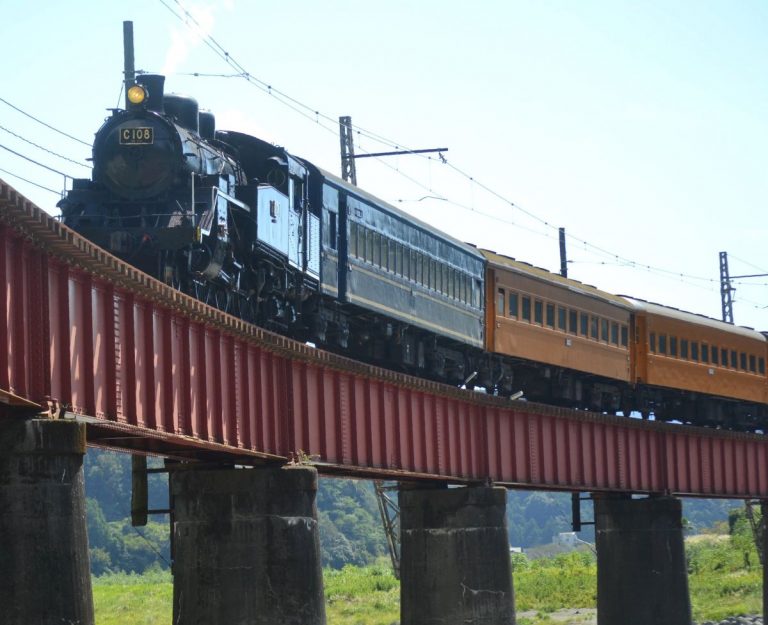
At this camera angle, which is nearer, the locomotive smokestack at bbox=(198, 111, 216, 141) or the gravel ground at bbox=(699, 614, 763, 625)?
the locomotive smokestack at bbox=(198, 111, 216, 141)

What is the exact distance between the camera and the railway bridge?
18297 millimetres

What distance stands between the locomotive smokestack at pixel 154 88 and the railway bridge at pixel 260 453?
17.4ft

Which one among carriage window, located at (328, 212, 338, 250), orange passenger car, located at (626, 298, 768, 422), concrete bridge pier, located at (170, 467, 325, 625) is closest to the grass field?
orange passenger car, located at (626, 298, 768, 422)

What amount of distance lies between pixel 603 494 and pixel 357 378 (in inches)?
591

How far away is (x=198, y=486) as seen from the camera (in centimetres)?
2709

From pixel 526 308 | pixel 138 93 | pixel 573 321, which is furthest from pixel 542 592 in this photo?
pixel 138 93

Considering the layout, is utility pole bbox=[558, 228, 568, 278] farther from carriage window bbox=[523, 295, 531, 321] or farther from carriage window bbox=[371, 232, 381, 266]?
carriage window bbox=[371, 232, 381, 266]

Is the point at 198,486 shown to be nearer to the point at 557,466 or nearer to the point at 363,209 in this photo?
the point at 363,209

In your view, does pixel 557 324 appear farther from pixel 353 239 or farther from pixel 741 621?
pixel 741 621

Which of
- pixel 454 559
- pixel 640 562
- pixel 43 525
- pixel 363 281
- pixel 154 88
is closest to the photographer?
pixel 43 525

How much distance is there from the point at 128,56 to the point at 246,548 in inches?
386

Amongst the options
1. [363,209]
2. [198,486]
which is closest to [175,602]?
[198,486]

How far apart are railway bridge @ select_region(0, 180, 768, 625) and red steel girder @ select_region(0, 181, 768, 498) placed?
0.14 ft

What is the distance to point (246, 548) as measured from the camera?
26.4 meters
